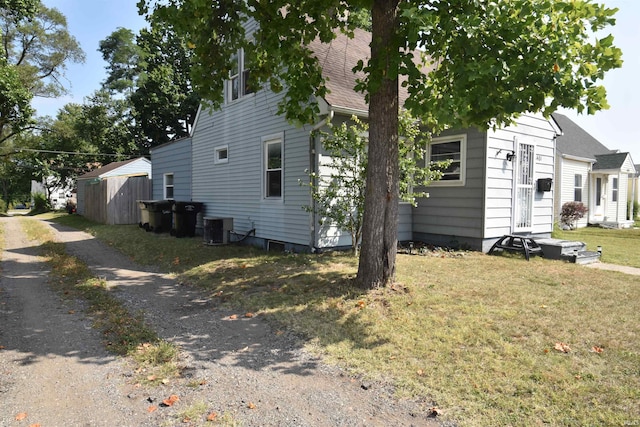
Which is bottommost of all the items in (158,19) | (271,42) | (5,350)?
(5,350)

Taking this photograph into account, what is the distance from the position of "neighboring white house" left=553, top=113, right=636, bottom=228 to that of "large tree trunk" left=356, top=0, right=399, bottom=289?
15.2 meters

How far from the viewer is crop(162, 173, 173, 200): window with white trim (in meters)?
16.5

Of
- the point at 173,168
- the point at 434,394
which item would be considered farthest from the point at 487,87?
the point at 173,168

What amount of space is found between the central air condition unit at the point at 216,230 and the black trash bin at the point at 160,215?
3.75 m

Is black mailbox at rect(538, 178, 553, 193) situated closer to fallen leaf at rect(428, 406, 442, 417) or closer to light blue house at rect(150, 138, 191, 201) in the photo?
fallen leaf at rect(428, 406, 442, 417)

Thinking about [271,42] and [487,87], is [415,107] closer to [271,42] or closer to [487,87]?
[487,87]

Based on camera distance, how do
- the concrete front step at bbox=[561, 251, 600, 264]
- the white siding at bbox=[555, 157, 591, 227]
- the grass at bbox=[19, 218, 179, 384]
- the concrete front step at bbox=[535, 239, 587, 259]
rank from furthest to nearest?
the white siding at bbox=[555, 157, 591, 227]
the concrete front step at bbox=[535, 239, 587, 259]
the concrete front step at bbox=[561, 251, 600, 264]
the grass at bbox=[19, 218, 179, 384]

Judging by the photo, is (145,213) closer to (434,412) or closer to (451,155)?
(451,155)

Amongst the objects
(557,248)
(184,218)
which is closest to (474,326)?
(557,248)

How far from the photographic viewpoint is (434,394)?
3230 mm

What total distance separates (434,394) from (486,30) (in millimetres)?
4113

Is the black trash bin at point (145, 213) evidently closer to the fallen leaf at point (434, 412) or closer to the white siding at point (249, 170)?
the white siding at point (249, 170)

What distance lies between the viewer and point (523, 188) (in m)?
10.3

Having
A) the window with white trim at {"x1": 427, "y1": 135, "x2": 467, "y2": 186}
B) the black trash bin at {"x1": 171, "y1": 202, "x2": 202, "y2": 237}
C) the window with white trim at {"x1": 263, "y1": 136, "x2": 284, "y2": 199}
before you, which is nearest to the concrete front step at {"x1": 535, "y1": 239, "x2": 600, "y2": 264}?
the window with white trim at {"x1": 427, "y1": 135, "x2": 467, "y2": 186}
